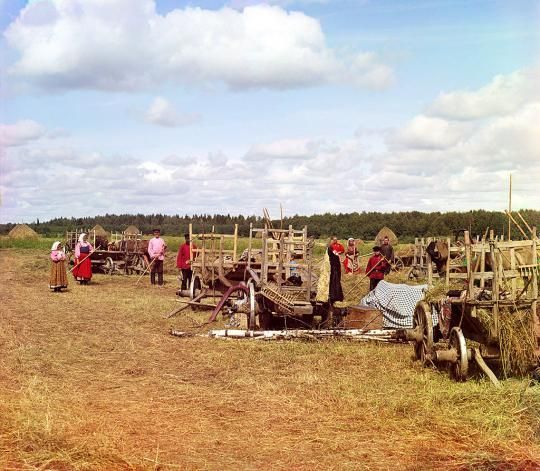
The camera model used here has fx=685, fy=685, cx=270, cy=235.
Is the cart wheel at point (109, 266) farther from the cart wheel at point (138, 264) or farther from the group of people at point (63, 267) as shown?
the group of people at point (63, 267)

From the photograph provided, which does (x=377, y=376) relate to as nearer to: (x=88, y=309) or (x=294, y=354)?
(x=294, y=354)

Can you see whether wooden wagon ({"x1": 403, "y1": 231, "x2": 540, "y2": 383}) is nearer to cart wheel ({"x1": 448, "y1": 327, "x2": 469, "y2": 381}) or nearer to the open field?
cart wheel ({"x1": 448, "y1": 327, "x2": 469, "y2": 381})

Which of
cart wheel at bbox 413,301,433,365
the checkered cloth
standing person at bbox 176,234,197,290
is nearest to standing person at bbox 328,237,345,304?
the checkered cloth

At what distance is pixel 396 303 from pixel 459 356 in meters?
5.00

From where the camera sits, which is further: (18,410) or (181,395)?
(181,395)

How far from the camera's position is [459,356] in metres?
8.55

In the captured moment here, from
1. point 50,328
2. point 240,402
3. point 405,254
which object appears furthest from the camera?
point 405,254

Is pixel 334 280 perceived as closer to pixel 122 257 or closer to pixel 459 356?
pixel 459 356

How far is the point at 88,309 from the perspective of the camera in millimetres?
17188

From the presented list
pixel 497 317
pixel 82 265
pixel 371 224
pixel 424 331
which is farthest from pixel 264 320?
pixel 371 224

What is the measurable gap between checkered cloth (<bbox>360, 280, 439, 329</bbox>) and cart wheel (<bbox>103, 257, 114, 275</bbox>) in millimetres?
17512

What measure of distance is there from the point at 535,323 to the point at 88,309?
11.8 m

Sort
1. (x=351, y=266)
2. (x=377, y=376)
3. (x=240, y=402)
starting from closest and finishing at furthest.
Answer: (x=240, y=402), (x=377, y=376), (x=351, y=266)

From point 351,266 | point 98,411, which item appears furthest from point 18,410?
point 351,266
